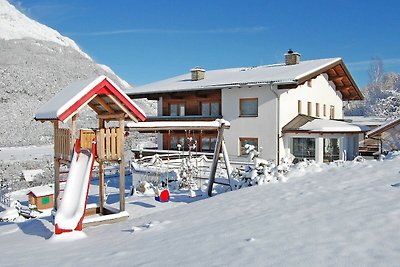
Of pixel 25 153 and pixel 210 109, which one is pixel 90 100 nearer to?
pixel 210 109

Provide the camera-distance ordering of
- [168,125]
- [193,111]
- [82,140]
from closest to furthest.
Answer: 1. [82,140]
2. [168,125]
3. [193,111]

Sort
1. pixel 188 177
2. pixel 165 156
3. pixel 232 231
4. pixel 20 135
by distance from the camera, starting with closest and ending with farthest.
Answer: pixel 232 231
pixel 188 177
pixel 165 156
pixel 20 135

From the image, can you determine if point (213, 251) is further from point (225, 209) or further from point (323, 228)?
point (225, 209)

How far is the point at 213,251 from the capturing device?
4.59 metres

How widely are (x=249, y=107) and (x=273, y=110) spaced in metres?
1.60

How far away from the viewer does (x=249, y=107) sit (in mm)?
21703

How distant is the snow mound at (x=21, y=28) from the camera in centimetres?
9131

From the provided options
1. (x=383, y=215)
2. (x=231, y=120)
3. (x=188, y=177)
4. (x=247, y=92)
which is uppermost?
(x=247, y=92)

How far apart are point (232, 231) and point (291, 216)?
1018mm

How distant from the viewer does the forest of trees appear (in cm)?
3891

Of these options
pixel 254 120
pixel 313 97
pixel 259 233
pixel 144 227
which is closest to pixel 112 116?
pixel 144 227

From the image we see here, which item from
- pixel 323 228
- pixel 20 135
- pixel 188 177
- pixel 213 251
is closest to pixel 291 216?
pixel 323 228

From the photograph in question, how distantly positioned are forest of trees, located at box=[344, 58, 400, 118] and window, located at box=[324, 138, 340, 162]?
33.9 ft

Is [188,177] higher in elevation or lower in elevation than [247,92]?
lower
